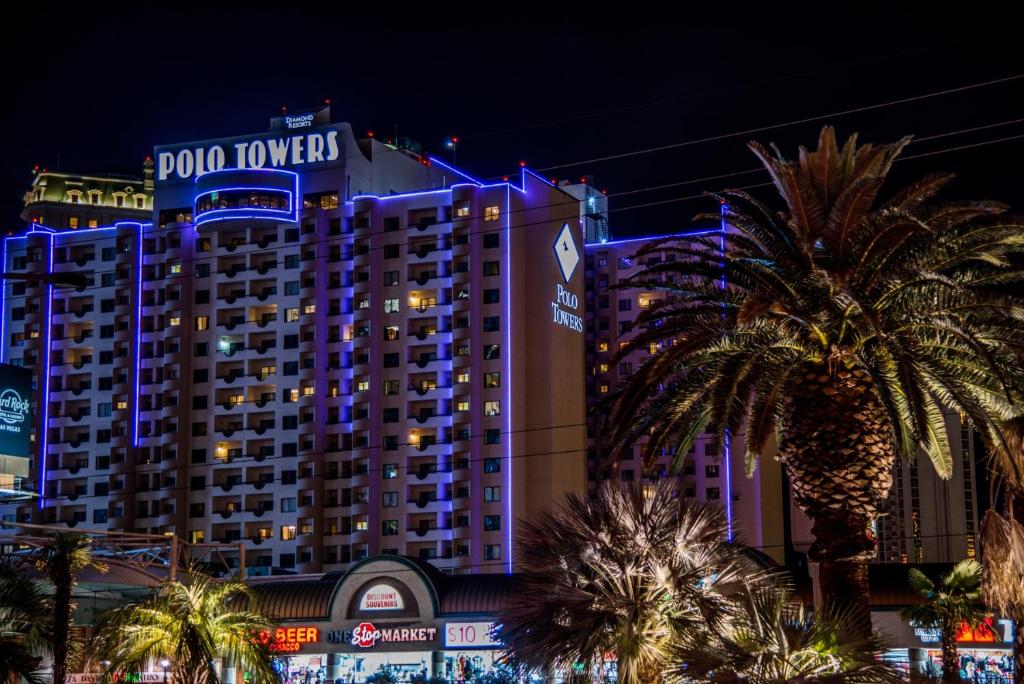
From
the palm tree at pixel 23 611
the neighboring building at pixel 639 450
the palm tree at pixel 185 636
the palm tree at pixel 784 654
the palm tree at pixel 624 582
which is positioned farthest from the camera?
the neighboring building at pixel 639 450

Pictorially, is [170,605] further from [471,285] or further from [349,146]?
[349,146]

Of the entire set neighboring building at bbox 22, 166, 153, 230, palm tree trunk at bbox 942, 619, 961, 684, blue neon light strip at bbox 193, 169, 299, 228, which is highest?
neighboring building at bbox 22, 166, 153, 230

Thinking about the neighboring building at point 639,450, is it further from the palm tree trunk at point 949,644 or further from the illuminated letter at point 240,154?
the palm tree trunk at point 949,644

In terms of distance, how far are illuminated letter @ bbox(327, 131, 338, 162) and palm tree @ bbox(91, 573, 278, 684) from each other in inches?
3786

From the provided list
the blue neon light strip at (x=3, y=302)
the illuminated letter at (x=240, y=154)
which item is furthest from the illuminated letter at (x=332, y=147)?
the blue neon light strip at (x=3, y=302)

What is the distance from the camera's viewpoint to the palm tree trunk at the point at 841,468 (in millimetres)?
29578

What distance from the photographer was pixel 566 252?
429 ft

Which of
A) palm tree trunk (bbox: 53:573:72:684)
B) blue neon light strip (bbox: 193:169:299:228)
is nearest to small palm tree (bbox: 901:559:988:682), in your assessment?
palm tree trunk (bbox: 53:573:72:684)

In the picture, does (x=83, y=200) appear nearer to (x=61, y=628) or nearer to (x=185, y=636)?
(x=61, y=628)

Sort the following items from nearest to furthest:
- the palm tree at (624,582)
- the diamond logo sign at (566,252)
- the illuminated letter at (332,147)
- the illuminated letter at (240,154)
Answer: the palm tree at (624,582), the diamond logo sign at (566,252), the illuminated letter at (332,147), the illuminated letter at (240,154)

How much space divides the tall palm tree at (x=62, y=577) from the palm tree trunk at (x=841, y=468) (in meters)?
23.4

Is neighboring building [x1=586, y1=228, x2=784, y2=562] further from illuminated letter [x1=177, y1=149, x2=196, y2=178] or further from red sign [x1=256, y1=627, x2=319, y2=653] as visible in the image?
red sign [x1=256, y1=627, x2=319, y2=653]

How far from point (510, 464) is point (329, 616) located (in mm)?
41856

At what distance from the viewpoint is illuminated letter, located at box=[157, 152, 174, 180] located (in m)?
139
